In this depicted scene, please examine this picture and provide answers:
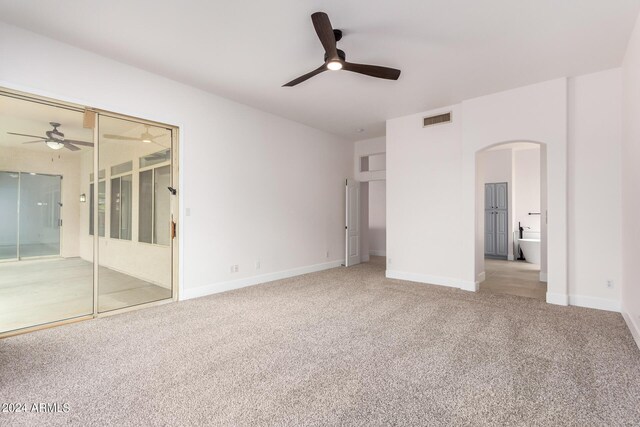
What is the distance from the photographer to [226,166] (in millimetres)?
4910

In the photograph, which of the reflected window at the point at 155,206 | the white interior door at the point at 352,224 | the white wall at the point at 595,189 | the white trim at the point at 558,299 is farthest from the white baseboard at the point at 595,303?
the reflected window at the point at 155,206

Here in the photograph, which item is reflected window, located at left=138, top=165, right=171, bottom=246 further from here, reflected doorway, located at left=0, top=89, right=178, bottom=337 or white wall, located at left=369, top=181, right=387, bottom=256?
white wall, located at left=369, top=181, right=387, bottom=256

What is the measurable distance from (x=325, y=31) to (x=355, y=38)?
2.37ft

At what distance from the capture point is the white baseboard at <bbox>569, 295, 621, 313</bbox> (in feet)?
12.7

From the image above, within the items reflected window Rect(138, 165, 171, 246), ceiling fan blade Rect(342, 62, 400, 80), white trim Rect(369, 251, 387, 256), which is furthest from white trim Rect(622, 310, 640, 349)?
white trim Rect(369, 251, 387, 256)

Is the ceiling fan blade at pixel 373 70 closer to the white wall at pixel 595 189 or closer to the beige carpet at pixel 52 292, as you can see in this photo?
the white wall at pixel 595 189

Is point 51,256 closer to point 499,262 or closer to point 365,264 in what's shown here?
point 365,264

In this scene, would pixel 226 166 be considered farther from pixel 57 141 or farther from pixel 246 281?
pixel 57 141

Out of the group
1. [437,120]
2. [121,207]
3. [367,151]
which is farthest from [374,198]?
[121,207]

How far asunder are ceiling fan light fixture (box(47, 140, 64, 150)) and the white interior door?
5044 millimetres

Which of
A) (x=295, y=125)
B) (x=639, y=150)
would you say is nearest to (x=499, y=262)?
(x=639, y=150)

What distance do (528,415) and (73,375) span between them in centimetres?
310

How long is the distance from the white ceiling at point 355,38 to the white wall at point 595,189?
0.35 m

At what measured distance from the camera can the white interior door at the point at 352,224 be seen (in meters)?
7.17
